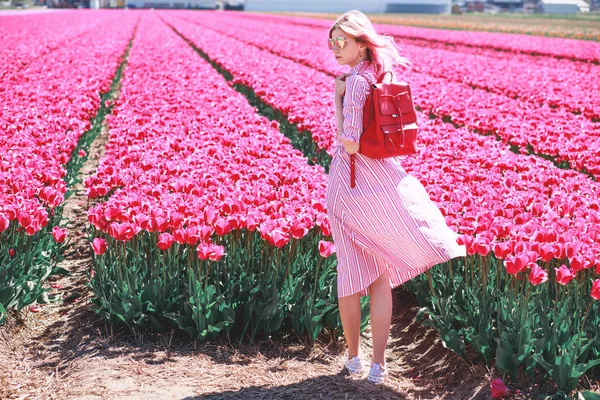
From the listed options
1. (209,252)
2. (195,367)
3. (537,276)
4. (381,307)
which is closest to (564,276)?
(537,276)

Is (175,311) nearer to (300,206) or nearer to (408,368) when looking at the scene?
(300,206)

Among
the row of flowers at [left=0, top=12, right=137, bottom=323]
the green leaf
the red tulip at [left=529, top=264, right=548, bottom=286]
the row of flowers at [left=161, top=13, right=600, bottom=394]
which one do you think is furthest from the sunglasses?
the row of flowers at [left=0, top=12, right=137, bottom=323]

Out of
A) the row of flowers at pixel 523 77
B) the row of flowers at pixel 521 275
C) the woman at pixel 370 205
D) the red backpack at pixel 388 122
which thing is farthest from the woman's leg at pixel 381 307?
the row of flowers at pixel 523 77

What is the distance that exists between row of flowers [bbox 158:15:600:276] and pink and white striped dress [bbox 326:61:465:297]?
0.56 metres

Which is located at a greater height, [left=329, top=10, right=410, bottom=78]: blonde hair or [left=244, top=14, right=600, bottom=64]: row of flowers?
[left=329, top=10, right=410, bottom=78]: blonde hair

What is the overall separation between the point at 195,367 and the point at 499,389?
151 centimetres

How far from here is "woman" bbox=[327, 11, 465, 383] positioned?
333 cm

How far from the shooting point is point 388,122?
3279 mm

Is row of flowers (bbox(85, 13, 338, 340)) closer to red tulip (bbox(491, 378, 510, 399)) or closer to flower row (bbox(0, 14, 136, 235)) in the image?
flower row (bbox(0, 14, 136, 235))

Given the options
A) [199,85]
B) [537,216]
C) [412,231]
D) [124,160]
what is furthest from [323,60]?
[412,231]

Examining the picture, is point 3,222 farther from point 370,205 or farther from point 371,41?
point 371,41

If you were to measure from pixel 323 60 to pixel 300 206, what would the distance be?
1458 centimetres

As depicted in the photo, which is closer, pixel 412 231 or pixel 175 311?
pixel 412 231

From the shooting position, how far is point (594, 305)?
3.77 meters
